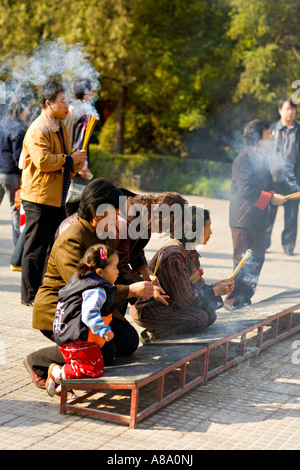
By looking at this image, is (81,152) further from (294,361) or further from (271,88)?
(271,88)

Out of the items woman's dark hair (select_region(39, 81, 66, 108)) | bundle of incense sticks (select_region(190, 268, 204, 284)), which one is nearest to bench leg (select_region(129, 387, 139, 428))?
bundle of incense sticks (select_region(190, 268, 204, 284))

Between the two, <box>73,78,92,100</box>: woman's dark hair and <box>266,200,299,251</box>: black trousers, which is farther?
<box>266,200,299,251</box>: black trousers

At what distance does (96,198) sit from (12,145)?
330 centimetres

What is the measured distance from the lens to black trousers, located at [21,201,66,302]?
5.52 metres

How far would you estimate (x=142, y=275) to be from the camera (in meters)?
4.56

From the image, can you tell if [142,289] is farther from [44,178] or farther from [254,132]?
[254,132]

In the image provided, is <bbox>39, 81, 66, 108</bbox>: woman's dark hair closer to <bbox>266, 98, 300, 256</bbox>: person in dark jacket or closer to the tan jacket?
the tan jacket

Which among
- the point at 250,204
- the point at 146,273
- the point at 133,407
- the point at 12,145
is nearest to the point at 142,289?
the point at 133,407

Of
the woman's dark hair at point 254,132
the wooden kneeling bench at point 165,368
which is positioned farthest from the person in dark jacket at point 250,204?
the wooden kneeling bench at point 165,368

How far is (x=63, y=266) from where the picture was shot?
3762mm

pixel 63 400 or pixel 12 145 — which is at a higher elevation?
pixel 12 145
